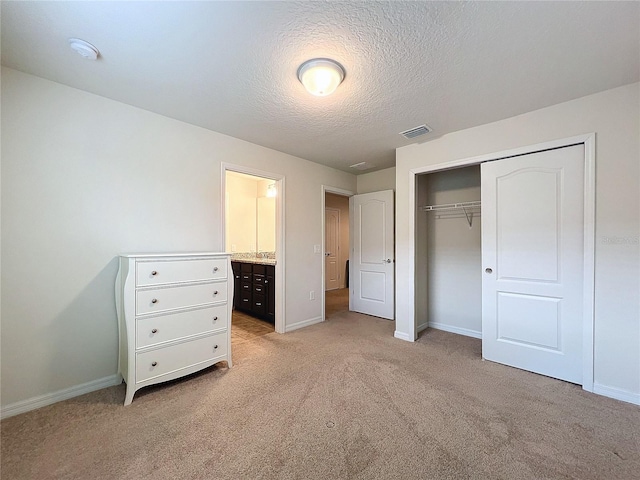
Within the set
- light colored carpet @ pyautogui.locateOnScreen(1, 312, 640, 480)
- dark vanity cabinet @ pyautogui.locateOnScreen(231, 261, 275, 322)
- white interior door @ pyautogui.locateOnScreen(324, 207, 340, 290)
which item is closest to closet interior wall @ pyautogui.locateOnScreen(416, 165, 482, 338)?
light colored carpet @ pyautogui.locateOnScreen(1, 312, 640, 480)

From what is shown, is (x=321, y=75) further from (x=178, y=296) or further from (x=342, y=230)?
(x=342, y=230)

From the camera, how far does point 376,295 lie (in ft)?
14.6

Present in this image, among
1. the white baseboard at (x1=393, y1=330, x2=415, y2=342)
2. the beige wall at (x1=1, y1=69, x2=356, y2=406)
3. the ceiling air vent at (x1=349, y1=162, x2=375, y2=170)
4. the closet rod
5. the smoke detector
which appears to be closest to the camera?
the smoke detector

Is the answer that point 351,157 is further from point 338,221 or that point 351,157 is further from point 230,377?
point 338,221

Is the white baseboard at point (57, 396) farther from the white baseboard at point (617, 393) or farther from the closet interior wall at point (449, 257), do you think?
the white baseboard at point (617, 393)

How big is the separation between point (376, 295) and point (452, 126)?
9.00 ft

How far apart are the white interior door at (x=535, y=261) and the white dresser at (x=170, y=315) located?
109 inches

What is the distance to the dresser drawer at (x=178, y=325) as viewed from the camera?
2.08 m

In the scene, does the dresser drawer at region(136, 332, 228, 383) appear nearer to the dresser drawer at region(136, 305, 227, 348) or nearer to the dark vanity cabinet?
the dresser drawer at region(136, 305, 227, 348)

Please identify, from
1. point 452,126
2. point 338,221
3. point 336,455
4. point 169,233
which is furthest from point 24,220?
point 338,221

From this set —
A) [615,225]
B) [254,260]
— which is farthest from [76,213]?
[615,225]

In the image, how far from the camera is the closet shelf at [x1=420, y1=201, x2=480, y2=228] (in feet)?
11.5

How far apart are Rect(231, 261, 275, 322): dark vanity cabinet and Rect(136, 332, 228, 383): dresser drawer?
151 centimetres

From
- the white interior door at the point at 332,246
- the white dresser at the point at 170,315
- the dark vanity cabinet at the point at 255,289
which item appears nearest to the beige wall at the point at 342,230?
the white interior door at the point at 332,246
